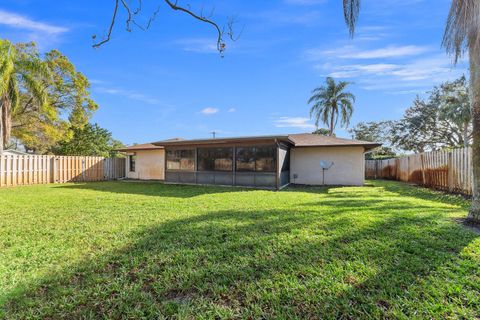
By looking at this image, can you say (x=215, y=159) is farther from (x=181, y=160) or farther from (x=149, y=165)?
(x=149, y=165)

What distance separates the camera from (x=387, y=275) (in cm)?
271

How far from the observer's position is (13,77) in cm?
1417

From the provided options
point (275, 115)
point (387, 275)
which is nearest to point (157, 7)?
point (387, 275)

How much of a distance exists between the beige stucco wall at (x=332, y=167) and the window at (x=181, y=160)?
6.02m

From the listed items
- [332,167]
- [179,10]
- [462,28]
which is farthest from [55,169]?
[462,28]

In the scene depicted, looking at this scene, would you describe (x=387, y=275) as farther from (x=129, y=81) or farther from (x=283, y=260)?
(x=129, y=81)

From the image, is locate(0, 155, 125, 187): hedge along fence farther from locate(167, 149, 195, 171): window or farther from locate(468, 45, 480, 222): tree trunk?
locate(468, 45, 480, 222): tree trunk

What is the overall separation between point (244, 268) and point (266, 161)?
9.54 metres

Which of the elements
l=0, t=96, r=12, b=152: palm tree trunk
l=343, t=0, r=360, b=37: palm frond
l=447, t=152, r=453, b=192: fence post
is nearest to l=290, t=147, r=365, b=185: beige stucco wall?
l=447, t=152, r=453, b=192: fence post

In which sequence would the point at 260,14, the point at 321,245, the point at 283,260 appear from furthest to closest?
the point at 260,14, the point at 321,245, the point at 283,260

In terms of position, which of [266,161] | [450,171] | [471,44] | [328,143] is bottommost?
[450,171]

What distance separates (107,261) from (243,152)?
9969mm

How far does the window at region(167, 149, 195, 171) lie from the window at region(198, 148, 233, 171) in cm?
55

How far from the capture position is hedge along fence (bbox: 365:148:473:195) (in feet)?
27.6
